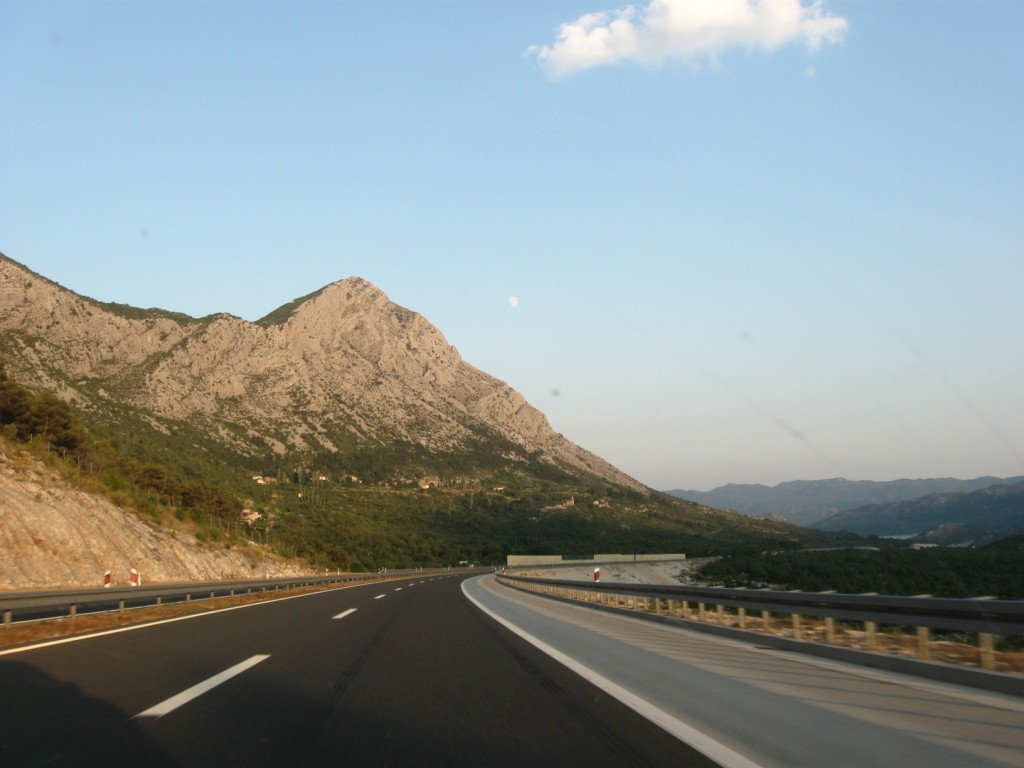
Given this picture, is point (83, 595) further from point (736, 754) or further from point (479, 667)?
point (736, 754)

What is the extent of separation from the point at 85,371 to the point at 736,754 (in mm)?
99156

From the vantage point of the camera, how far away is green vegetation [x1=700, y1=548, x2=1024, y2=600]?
4191cm

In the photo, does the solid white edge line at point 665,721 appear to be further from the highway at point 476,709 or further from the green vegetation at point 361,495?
the green vegetation at point 361,495

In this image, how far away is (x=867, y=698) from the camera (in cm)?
717

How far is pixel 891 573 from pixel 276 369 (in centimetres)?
8937

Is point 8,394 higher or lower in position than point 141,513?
higher

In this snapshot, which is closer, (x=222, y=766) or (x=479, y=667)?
(x=222, y=766)

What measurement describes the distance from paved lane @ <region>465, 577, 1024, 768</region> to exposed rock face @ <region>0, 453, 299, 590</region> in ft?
86.3

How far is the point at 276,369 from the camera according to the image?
119688 mm

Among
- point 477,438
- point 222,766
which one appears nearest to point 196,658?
point 222,766

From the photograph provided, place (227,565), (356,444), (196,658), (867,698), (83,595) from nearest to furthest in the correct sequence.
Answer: (867,698) < (196,658) < (83,595) < (227,565) < (356,444)

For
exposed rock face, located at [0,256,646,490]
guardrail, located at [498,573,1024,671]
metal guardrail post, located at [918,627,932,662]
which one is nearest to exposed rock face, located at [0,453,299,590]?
guardrail, located at [498,573,1024,671]

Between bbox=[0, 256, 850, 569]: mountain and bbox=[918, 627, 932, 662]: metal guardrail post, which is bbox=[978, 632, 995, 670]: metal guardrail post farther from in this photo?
bbox=[0, 256, 850, 569]: mountain

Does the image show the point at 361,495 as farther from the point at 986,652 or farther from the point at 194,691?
the point at 986,652
